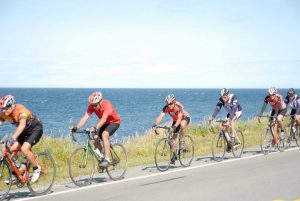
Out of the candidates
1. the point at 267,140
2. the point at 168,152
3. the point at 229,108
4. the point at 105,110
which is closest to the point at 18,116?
the point at 105,110

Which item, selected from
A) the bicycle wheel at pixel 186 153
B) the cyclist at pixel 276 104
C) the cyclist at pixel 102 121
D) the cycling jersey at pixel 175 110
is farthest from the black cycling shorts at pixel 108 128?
the cyclist at pixel 276 104

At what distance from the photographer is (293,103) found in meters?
17.6

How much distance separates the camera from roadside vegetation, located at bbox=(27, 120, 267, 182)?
14.6m

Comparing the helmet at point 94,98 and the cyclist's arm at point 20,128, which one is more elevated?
the helmet at point 94,98

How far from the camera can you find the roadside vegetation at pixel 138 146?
47.8ft

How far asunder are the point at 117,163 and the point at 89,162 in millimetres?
829

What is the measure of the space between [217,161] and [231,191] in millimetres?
5080

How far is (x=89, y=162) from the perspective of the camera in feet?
35.0

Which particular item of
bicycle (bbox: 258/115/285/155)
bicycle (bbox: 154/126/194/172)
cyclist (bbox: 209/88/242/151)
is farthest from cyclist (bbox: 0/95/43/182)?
bicycle (bbox: 258/115/285/155)

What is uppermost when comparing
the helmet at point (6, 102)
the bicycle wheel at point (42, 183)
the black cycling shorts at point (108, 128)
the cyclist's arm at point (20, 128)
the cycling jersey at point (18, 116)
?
the helmet at point (6, 102)

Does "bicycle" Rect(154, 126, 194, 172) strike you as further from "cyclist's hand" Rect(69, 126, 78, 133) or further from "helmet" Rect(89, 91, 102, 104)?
"cyclist's hand" Rect(69, 126, 78, 133)

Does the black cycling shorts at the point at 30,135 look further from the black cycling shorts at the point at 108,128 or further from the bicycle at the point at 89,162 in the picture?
the black cycling shorts at the point at 108,128

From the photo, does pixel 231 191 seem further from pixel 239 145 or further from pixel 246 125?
pixel 246 125

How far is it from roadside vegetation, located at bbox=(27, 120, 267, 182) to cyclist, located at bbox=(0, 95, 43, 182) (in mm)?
2252
